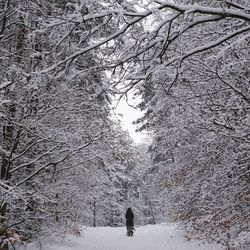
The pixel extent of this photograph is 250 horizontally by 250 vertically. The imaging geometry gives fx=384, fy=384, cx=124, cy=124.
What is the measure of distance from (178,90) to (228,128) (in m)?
2.99

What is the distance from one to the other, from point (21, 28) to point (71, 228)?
6838 millimetres

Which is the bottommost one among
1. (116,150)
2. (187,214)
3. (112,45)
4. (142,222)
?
(187,214)

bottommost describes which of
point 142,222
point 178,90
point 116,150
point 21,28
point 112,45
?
point 112,45

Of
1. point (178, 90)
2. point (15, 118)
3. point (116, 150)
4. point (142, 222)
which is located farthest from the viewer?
point (142, 222)

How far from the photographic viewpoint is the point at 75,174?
537 inches

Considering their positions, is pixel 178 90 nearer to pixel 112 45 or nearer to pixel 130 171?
pixel 112 45

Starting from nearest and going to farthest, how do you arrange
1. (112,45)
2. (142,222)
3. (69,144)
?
(112,45) → (69,144) → (142,222)

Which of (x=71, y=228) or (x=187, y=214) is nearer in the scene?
(x=187, y=214)

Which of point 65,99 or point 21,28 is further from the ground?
point 21,28

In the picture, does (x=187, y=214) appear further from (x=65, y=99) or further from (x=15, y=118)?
(x=15, y=118)

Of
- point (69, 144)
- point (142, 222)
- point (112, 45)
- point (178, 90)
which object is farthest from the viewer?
point (142, 222)

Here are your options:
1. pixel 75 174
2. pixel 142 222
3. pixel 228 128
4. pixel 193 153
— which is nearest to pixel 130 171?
pixel 142 222

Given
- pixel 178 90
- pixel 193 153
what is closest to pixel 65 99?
pixel 178 90

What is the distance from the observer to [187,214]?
10.6 meters
